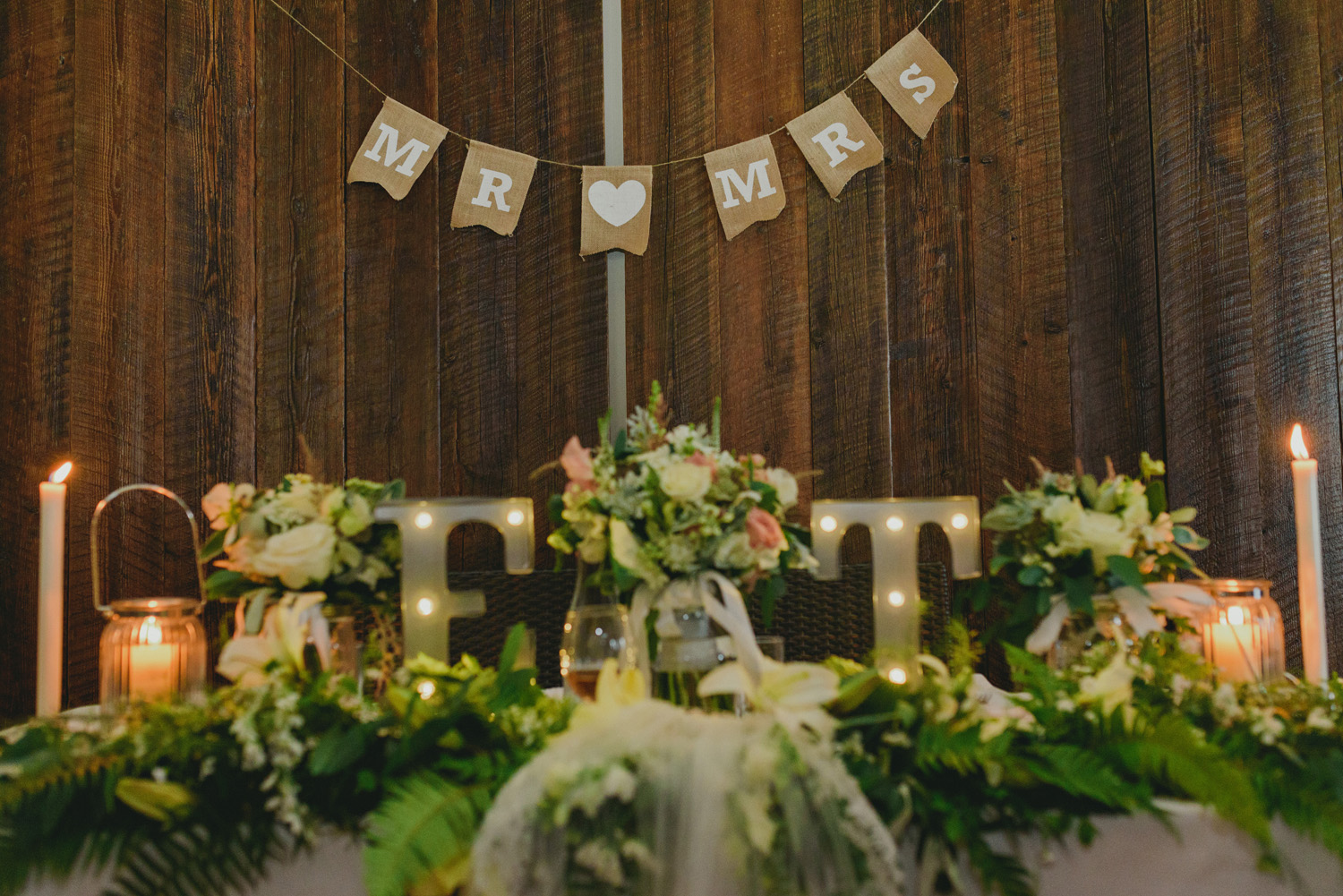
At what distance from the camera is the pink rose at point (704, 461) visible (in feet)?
3.77

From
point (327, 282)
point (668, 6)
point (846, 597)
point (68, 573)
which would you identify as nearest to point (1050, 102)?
point (668, 6)

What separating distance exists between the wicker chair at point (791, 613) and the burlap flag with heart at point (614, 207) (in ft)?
2.42

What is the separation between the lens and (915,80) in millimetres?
2076

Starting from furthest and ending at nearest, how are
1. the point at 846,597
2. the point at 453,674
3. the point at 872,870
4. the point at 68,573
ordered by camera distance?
the point at 68,573
the point at 846,597
the point at 453,674
the point at 872,870

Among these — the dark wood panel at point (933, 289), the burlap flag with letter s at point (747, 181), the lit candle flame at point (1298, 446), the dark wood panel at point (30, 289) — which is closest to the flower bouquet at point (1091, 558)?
the lit candle flame at point (1298, 446)

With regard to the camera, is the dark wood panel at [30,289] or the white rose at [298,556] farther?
the dark wood panel at [30,289]

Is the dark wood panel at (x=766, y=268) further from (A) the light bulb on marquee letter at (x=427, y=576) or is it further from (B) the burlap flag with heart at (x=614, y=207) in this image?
(A) the light bulb on marquee letter at (x=427, y=576)

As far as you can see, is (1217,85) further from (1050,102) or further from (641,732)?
(641,732)

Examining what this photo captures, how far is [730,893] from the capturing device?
801mm

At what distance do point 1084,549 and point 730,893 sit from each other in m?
0.70

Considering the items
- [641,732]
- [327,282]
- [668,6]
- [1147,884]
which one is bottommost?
[1147,884]

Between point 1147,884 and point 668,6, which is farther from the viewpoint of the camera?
point 668,6

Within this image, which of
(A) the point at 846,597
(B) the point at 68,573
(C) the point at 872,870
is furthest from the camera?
(B) the point at 68,573

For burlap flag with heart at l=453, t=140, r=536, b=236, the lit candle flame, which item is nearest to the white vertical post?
burlap flag with heart at l=453, t=140, r=536, b=236
